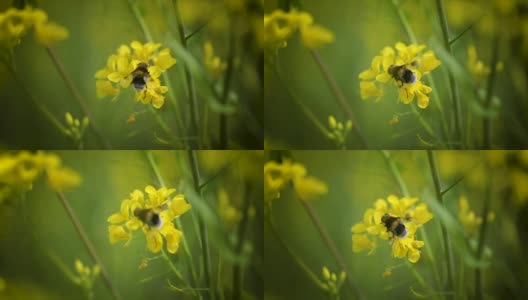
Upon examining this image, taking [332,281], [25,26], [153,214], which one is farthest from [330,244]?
[25,26]

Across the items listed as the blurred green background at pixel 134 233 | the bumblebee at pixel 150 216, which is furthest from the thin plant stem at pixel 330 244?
the bumblebee at pixel 150 216

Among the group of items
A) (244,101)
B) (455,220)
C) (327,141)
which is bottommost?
(455,220)

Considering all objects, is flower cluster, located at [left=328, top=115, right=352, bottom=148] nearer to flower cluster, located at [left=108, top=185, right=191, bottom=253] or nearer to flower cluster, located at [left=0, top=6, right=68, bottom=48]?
flower cluster, located at [left=108, top=185, right=191, bottom=253]

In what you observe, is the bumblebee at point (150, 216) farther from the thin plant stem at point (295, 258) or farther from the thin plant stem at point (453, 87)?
the thin plant stem at point (453, 87)

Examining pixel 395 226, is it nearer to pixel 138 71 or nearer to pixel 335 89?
pixel 335 89

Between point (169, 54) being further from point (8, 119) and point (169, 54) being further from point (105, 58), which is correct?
point (8, 119)

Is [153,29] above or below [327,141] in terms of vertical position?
above

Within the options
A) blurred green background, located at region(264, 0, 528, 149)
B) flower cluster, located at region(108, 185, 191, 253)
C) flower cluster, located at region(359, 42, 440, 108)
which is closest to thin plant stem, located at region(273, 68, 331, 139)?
blurred green background, located at region(264, 0, 528, 149)

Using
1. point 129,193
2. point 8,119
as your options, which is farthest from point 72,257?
point 8,119
